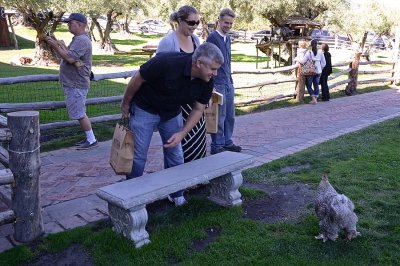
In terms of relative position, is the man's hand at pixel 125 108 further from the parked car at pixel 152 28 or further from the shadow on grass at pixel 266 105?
the parked car at pixel 152 28

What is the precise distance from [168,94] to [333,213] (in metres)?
1.63

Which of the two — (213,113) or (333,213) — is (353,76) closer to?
(213,113)

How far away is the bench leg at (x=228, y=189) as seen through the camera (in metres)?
4.19

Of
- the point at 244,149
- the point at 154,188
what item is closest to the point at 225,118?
the point at 244,149

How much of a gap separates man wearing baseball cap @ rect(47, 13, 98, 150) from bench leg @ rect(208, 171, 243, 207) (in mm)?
2651

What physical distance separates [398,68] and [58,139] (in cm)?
1241

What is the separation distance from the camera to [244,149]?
6.47 metres

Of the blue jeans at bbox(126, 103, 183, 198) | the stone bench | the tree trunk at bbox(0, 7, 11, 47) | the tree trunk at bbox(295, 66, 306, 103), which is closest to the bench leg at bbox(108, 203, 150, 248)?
the stone bench

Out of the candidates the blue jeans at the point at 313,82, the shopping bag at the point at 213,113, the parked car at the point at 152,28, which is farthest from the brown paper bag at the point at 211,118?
the parked car at the point at 152,28

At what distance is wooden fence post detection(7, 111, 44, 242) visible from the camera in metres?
3.29

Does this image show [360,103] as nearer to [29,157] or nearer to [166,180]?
[166,180]

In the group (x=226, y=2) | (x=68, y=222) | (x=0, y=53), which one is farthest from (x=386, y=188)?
(x=0, y=53)

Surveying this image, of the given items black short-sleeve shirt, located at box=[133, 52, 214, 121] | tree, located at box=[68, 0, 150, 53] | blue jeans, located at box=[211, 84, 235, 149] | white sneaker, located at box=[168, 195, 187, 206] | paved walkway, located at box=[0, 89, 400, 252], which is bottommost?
paved walkway, located at box=[0, 89, 400, 252]

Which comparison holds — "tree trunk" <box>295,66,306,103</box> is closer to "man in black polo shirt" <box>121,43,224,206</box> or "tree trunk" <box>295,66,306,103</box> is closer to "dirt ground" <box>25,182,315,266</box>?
"dirt ground" <box>25,182,315,266</box>
